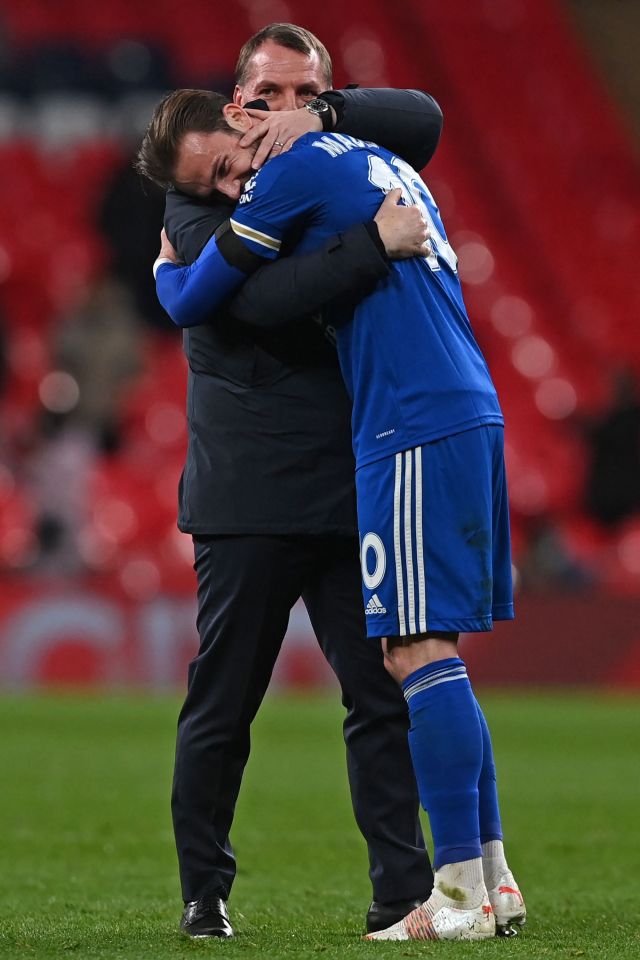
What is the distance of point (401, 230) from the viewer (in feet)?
9.42

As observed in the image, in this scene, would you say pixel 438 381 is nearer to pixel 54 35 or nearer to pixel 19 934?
pixel 19 934

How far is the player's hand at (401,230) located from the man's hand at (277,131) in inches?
9.2

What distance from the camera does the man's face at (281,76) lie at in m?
3.26

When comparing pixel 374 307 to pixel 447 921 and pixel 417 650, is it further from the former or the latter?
pixel 447 921

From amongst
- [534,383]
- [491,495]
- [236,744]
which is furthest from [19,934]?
[534,383]

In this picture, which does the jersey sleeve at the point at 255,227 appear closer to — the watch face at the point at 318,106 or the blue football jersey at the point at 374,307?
the blue football jersey at the point at 374,307

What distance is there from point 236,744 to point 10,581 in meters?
7.00

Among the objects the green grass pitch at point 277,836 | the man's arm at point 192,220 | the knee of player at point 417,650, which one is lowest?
the green grass pitch at point 277,836

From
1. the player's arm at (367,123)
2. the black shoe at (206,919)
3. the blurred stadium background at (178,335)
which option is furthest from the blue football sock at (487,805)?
the blurred stadium background at (178,335)

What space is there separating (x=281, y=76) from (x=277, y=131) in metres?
0.32

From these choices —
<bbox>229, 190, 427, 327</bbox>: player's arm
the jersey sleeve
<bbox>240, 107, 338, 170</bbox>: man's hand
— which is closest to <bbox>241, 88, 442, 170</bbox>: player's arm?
<bbox>240, 107, 338, 170</bbox>: man's hand

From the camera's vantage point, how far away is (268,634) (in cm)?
308

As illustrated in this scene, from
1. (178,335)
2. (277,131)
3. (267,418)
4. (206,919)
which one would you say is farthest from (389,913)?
(178,335)

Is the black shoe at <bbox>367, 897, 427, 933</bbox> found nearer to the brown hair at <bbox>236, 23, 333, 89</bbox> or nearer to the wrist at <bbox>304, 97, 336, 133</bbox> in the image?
the wrist at <bbox>304, 97, 336, 133</bbox>
